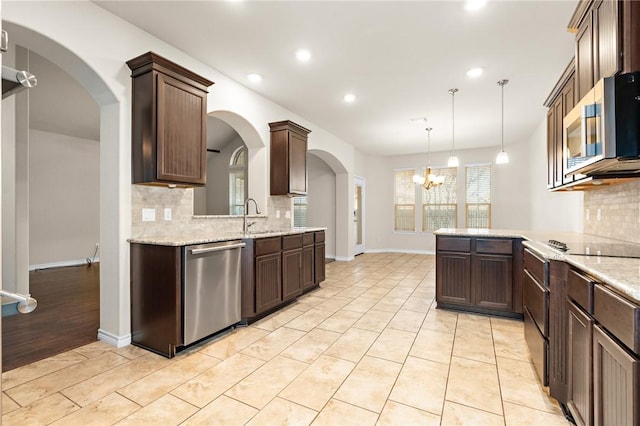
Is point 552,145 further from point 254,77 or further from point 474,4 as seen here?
point 254,77

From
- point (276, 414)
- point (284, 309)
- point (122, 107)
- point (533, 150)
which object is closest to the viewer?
point (276, 414)

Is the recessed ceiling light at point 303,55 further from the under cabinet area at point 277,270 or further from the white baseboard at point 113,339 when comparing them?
the white baseboard at point 113,339

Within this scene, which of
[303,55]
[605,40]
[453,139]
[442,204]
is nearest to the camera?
[605,40]

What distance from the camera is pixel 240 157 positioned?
8703 millimetres

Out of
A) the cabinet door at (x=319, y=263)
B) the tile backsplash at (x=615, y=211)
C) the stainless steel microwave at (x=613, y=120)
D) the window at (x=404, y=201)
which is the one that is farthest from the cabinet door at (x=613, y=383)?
the window at (x=404, y=201)

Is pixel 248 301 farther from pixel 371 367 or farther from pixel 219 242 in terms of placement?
pixel 371 367

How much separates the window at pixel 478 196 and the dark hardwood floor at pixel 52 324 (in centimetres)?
782

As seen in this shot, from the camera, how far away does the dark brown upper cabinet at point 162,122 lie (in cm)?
282

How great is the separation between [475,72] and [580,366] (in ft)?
10.9

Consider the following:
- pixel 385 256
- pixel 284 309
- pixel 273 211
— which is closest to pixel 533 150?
pixel 385 256

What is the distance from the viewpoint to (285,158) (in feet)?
15.0

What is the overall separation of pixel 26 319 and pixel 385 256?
266 inches

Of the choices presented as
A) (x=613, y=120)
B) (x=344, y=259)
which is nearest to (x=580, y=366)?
(x=613, y=120)

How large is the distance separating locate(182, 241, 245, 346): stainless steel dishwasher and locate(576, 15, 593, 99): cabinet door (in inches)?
119
